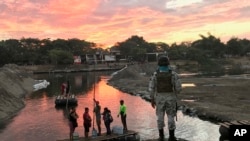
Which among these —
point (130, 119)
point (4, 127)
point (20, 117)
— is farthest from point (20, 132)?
point (130, 119)

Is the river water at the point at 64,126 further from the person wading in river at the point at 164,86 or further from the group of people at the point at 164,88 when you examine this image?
the person wading in river at the point at 164,86

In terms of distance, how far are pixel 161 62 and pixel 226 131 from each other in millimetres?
3806

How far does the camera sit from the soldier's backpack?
14609 mm

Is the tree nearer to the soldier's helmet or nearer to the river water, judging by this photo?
the river water

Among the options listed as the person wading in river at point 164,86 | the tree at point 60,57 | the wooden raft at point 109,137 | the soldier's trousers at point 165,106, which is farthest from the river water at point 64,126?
the tree at point 60,57

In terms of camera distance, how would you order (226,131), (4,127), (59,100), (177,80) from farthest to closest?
(59,100) < (4,127) < (177,80) < (226,131)

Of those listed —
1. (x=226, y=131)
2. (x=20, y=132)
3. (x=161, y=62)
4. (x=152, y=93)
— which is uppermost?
(x=161, y=62)

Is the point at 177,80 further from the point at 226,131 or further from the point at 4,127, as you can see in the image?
the point at 4,127

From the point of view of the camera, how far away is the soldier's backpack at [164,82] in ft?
47.9

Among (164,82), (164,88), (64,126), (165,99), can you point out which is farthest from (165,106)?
(64,126)

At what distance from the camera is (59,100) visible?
49.9 metres

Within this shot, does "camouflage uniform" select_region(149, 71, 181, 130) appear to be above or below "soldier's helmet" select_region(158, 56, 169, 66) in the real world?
below

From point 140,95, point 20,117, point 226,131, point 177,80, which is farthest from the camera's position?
point 140,95

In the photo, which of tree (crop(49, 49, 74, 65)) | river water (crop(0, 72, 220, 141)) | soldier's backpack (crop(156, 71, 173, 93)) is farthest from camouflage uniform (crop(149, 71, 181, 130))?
tree (crop(49, 49, 74, 65))
